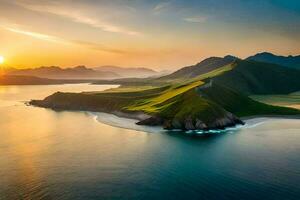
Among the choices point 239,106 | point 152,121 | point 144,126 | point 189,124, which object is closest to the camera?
point 189,124

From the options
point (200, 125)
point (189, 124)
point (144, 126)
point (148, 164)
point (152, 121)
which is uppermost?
point (152, 121)

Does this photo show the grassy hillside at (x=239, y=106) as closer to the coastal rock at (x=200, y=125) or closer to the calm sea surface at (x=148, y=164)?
the calm sea surface at (x=148, y=164)

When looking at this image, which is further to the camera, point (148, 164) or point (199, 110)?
point (199, 110)

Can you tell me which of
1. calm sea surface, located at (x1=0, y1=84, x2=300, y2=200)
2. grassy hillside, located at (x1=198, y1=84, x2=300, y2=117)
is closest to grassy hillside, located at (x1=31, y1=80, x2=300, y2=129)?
grassy hillside, located at (x1=198, y1=84, x2=300, y2=117)

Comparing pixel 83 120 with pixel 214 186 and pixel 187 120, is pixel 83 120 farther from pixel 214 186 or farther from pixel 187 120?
pixel 214 186

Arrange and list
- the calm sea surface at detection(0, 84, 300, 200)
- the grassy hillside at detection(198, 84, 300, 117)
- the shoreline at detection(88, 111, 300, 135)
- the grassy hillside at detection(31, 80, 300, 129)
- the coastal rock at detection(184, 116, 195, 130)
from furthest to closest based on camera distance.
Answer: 1. the grassy hillside at detection(198, 84, 300, 117)
2. the grassy hillside at detection(31, 80, 300, 129)
3. the coastal rock at detection(184, 116, 195, 130)
4. the shoreline at detection(88, 111, 300, 135)
5. the calm sea surface at detection(0, 84, 300, 200)

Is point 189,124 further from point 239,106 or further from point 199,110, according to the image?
point 239,106

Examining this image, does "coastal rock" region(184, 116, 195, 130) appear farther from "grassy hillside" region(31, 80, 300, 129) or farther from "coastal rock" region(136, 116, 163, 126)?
"coastal rock" region(136, 116, 163, 126)

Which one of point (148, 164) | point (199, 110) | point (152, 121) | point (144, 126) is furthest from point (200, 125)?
point (148, 164)
